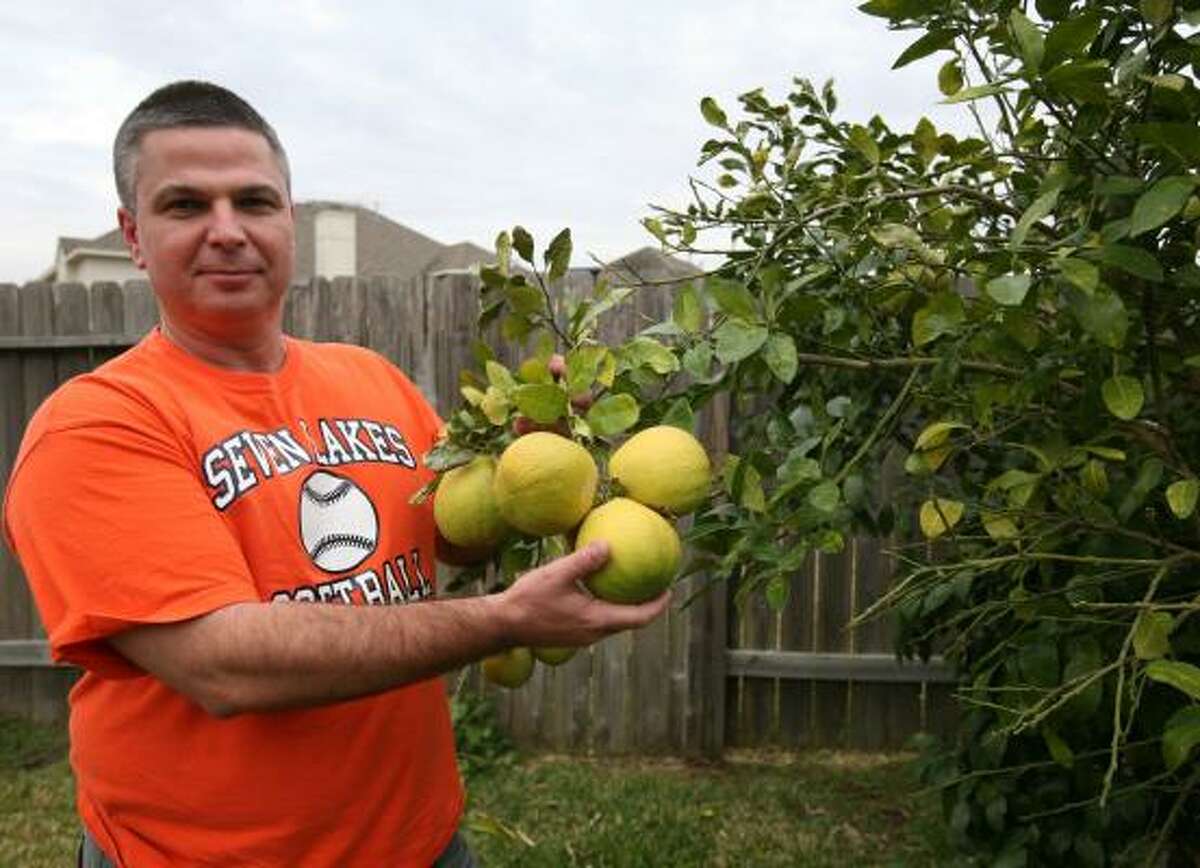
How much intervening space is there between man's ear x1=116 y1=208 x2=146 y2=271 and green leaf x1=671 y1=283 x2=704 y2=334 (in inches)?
38.0

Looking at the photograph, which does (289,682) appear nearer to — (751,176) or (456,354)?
(751,176)

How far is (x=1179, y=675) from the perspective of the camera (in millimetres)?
1069

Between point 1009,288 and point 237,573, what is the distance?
1056 millimetres

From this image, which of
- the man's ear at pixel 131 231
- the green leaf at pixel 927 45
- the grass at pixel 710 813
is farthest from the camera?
the grass at pixel 710 813

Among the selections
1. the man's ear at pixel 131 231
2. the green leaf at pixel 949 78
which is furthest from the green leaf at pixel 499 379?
the green leaf at pixel 949 78

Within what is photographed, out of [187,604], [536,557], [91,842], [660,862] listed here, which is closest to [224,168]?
[187,604]

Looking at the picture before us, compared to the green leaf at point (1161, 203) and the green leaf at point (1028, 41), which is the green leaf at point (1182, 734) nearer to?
the green leaf at point (1161, 203)

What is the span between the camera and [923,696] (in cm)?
441

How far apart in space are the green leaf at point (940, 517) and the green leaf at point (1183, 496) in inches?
11.9

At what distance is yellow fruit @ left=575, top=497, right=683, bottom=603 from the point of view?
1.18 meters

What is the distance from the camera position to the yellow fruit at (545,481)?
1163mm

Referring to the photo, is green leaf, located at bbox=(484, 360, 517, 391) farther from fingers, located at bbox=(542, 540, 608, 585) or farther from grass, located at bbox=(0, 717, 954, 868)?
grass, located at bbox=(0, 717, 954, 868)

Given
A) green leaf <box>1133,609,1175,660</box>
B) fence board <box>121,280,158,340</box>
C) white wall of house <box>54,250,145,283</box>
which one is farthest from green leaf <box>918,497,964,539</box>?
white wall of house <box>54,250,145,283</box>

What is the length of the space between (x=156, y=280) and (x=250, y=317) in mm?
161
